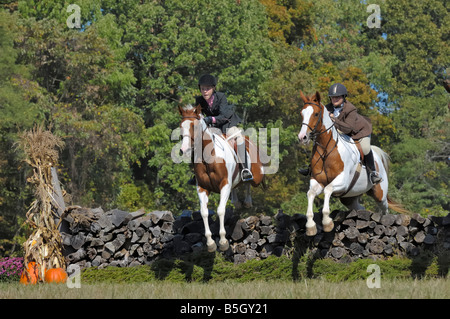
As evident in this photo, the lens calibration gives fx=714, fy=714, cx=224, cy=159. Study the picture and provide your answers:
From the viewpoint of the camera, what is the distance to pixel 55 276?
1358 centimetres

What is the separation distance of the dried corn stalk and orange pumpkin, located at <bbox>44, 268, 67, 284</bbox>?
0.32m

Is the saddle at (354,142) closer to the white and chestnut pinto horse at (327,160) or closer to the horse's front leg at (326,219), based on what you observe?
the white and chestnut pinto horse at (327,160)

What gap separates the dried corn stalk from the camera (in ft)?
46.1

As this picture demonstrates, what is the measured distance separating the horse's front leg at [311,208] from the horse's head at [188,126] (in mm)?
2253

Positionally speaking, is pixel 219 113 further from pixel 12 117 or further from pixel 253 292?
pixel 12 117

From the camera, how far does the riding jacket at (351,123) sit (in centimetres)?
1350

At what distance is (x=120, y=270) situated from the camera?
14.4m

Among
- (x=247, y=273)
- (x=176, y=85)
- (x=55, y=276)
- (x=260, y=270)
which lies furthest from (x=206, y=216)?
(x=176, y=85)

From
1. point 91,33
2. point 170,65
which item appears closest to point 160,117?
point 170,65

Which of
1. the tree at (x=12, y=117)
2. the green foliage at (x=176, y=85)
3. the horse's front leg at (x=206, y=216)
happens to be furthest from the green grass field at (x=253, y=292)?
the tree at (x=12, y=117)

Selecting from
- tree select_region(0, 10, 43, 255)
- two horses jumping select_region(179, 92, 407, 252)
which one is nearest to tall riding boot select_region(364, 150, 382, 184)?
two horses jumping select_region(179, 92, 407, 252)

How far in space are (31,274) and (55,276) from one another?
0.54 metres

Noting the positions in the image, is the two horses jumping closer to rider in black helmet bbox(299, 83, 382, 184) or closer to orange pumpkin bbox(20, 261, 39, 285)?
rider in black helmet bbox(299, 83, 382, 184)

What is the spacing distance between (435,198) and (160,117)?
1698 cm
